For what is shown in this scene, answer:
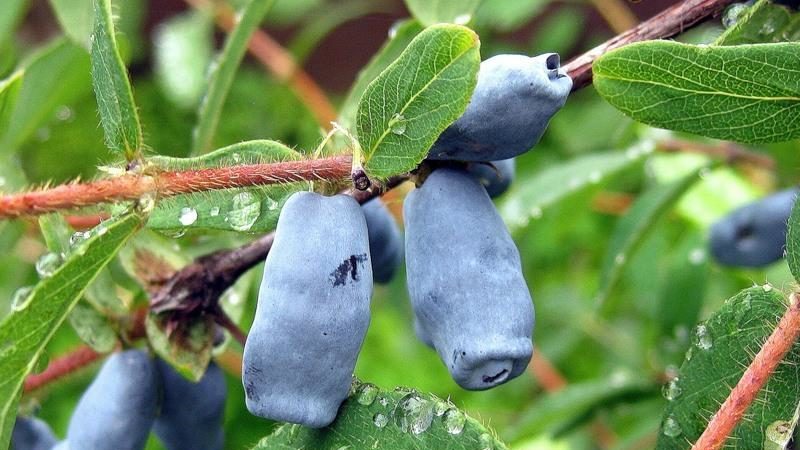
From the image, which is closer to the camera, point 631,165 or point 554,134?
point 631,165

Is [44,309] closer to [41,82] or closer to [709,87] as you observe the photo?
[709,87]

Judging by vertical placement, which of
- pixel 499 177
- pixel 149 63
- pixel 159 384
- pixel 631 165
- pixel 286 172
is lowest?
pixel 149 63

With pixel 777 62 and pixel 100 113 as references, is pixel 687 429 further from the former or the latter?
pixel 100 113

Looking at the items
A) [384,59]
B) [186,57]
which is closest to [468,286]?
[384,59]

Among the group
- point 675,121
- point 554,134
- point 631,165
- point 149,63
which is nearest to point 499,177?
point 675,121

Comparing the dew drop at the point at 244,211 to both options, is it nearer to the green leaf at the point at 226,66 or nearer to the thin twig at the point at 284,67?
the green leaf at the point at 226,66

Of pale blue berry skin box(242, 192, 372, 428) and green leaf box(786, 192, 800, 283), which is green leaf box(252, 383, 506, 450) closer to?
pale blue berry skin box(242, 192, 372, 428)

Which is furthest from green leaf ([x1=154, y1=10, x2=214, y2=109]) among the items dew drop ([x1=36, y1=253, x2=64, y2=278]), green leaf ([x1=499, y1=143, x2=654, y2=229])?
dew drop ([x1=36, y1=253, x2=64, y2=278])
